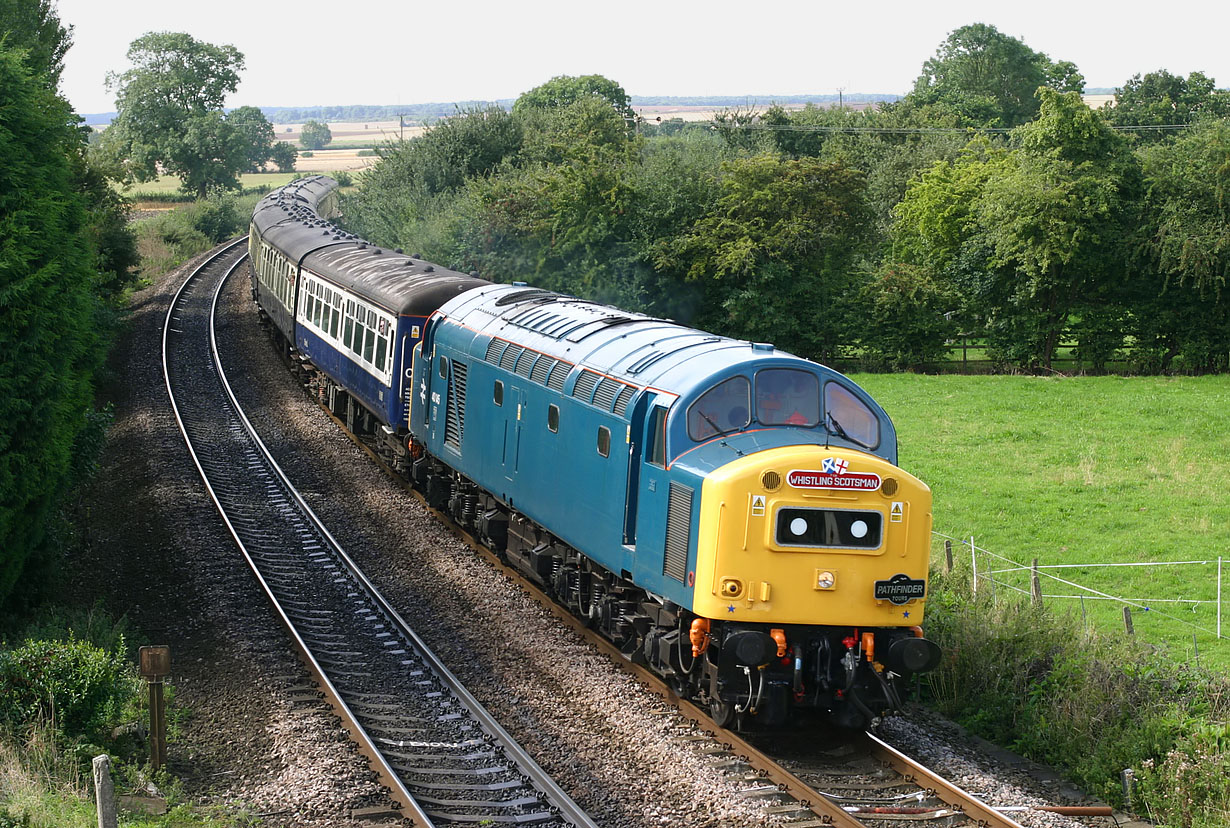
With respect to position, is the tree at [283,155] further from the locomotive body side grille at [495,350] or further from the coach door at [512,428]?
the coach door at [512,428]

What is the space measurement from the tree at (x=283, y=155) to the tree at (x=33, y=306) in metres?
115

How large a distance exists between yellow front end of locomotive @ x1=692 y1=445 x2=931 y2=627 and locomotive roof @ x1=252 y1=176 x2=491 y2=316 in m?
11.2

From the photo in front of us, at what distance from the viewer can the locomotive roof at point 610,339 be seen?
11650mm

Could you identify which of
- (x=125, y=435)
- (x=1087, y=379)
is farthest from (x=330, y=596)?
(x=1087, y=379)

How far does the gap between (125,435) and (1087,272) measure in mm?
32156

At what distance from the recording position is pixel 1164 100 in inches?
Answer: 3292

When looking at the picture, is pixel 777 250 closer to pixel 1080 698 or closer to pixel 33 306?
pixel 33 306

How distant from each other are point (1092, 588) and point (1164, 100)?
75.7 metres

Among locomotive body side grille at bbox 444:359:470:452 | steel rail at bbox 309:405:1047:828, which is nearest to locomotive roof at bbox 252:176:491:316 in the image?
locomotive body side grille at bbox 444:359:470:452

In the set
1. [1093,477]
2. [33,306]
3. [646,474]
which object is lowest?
[1093,477]

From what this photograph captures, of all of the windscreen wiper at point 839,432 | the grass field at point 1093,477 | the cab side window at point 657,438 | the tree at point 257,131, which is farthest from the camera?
the tree at point 257,131

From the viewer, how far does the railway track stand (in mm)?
9930

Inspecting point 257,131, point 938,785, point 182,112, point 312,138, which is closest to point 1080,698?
point 938,785

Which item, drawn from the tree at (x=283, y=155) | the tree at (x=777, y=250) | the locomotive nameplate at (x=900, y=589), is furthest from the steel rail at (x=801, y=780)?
the tree at (x=283, y=155)
